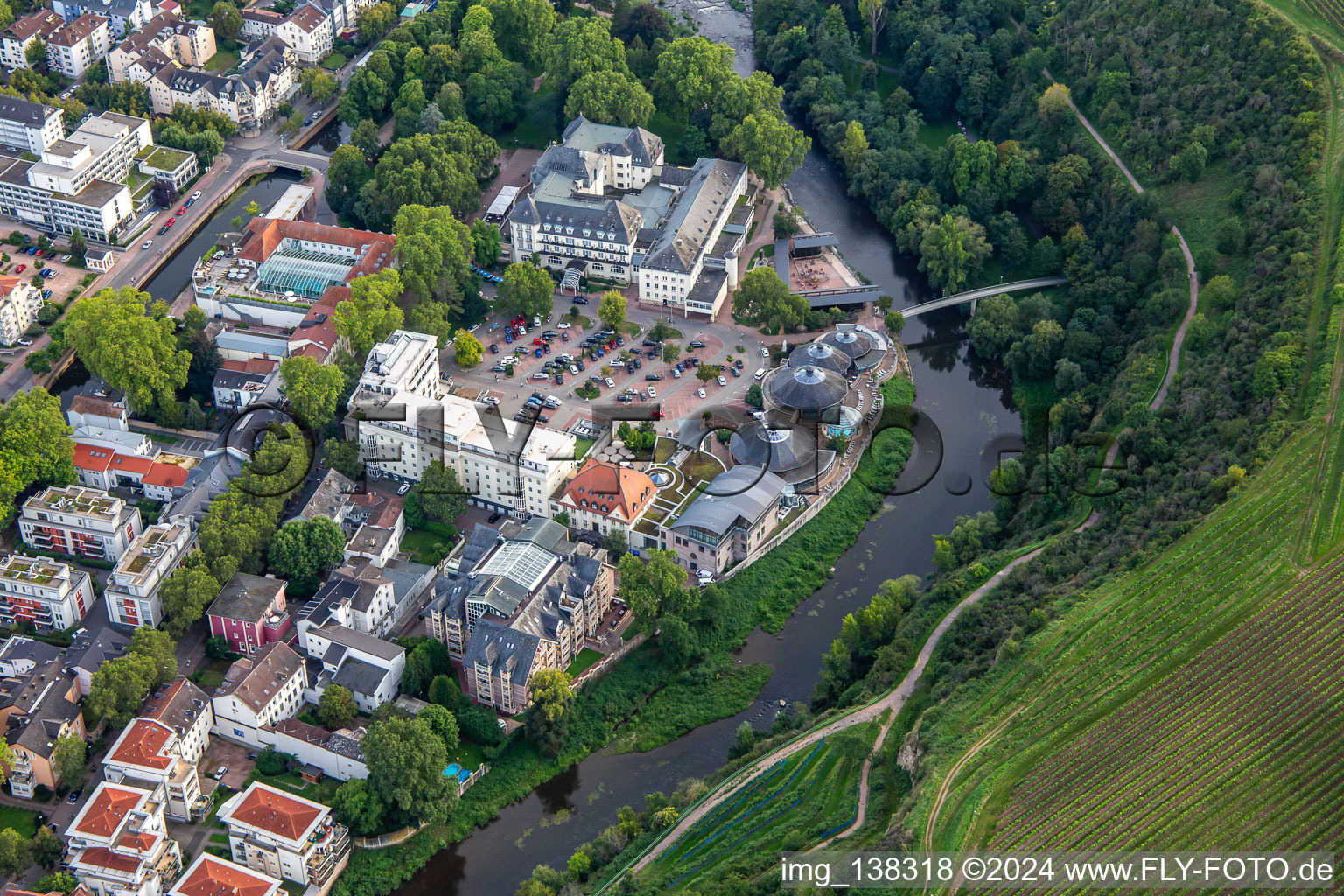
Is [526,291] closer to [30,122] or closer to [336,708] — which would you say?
[336,708]

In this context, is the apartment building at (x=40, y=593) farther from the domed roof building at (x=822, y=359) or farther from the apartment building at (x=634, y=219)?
the domed roof building at (x=822, y=359)

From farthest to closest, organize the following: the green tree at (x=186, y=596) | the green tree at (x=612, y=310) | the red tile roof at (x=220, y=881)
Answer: the green tree at (x=612, y=310) < the green tree at (x=186, y=596) < the red tile roof at (x=220, y=881)

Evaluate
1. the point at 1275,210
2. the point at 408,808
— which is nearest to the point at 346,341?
the point at 408,808

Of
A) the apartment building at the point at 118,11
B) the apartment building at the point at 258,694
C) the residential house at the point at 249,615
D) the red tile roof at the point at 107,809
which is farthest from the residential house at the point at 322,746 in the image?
the apartment building at the point at 118,11

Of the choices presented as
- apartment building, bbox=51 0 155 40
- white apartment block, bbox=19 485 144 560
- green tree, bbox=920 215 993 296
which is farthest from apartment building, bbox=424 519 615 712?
apartment building, bbox=51 0 155 40

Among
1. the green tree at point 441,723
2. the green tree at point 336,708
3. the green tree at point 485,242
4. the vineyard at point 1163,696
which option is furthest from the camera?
the green tree at point 485,242
